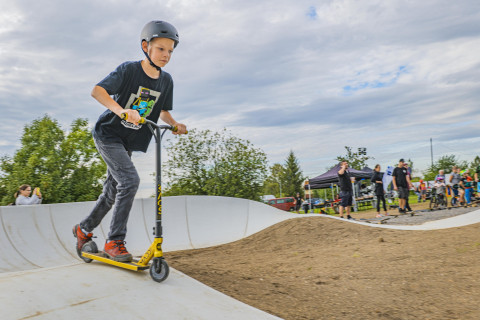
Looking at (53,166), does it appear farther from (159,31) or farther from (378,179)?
(378,179)

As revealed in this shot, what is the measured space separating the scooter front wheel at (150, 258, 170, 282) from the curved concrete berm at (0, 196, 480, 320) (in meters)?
0.05

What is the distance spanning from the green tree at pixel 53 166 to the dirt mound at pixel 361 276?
4.73m

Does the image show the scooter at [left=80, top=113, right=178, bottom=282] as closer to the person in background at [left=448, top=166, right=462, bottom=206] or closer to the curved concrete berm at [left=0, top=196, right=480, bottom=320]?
the curved concrete berm at [left=0, top=196, right=480, bottom=320]

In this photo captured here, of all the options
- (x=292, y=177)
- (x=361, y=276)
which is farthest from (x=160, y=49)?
(x=292, y=177)

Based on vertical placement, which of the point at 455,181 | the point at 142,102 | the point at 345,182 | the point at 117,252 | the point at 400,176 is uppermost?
the point at 142,102

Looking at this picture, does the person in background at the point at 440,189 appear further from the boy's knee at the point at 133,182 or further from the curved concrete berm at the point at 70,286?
the boy's knee at the point at 133,182

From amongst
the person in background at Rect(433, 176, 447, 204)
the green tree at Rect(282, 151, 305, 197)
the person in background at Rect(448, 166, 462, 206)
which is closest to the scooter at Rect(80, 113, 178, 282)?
the person in background at Rect(433, 176, 447, 204)

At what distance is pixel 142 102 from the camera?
11.5ft

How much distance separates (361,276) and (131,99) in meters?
3.37

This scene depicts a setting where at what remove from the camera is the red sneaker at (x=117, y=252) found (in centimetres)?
341

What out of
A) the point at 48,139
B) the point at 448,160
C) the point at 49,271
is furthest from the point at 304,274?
the point at 448,160

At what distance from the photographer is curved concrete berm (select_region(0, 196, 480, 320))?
2.62m

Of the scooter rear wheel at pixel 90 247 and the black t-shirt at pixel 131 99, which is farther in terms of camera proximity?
the scooter rear wheel at pixel 90 247

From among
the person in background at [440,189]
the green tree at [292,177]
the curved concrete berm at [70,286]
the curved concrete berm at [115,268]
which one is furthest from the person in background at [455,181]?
the green tree at [292,177]
